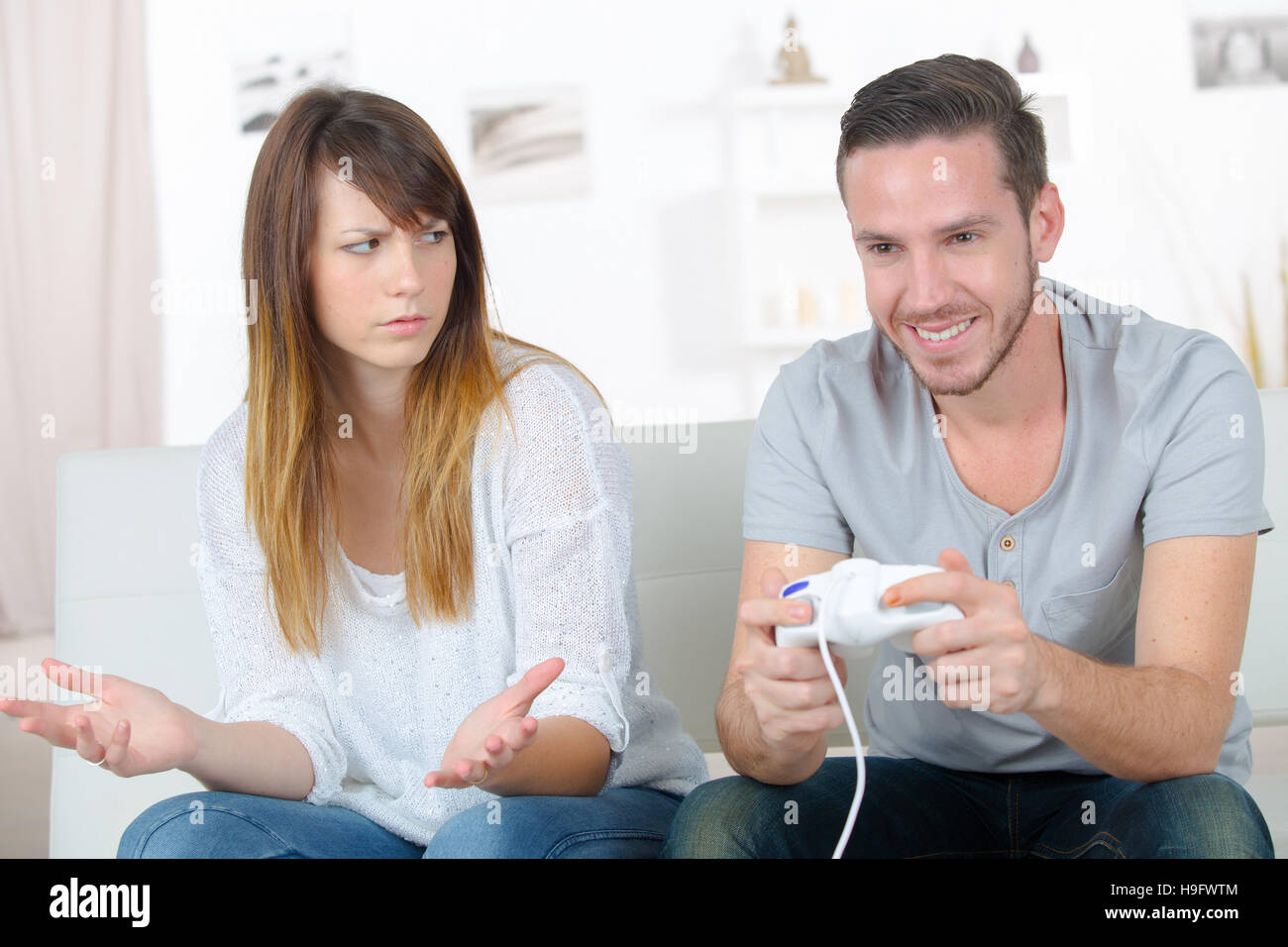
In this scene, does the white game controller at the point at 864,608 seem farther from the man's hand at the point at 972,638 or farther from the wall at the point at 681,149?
the wall at the point at 681,149

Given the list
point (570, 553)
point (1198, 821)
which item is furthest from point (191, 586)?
point (1198, 821)

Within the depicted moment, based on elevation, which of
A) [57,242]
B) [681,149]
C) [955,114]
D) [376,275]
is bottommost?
[376,275]

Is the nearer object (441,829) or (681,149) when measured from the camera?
(441,829)

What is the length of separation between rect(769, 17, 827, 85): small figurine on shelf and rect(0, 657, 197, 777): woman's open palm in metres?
3.44

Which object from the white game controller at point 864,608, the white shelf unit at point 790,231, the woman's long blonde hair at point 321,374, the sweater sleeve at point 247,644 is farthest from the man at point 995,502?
the white shelf unit at point 790,231

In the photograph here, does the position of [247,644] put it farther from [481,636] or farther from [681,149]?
[681,149]

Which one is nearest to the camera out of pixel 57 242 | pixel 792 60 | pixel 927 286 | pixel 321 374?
pixel 927 286

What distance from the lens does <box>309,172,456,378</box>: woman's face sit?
4.62ft

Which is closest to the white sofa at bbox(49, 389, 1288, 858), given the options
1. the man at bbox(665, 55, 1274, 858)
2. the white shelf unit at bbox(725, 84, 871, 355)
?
the man at bbox(665, 55, 1274, 858)

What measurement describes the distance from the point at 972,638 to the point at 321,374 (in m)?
0.90

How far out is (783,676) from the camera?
1051 mm

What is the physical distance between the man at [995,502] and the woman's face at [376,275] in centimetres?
41

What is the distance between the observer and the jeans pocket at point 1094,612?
131 centimetres

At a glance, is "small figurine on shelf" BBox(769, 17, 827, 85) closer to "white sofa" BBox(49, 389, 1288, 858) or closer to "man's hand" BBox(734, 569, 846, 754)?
"white sofa" BBox(49, 389, 1288, 858)
